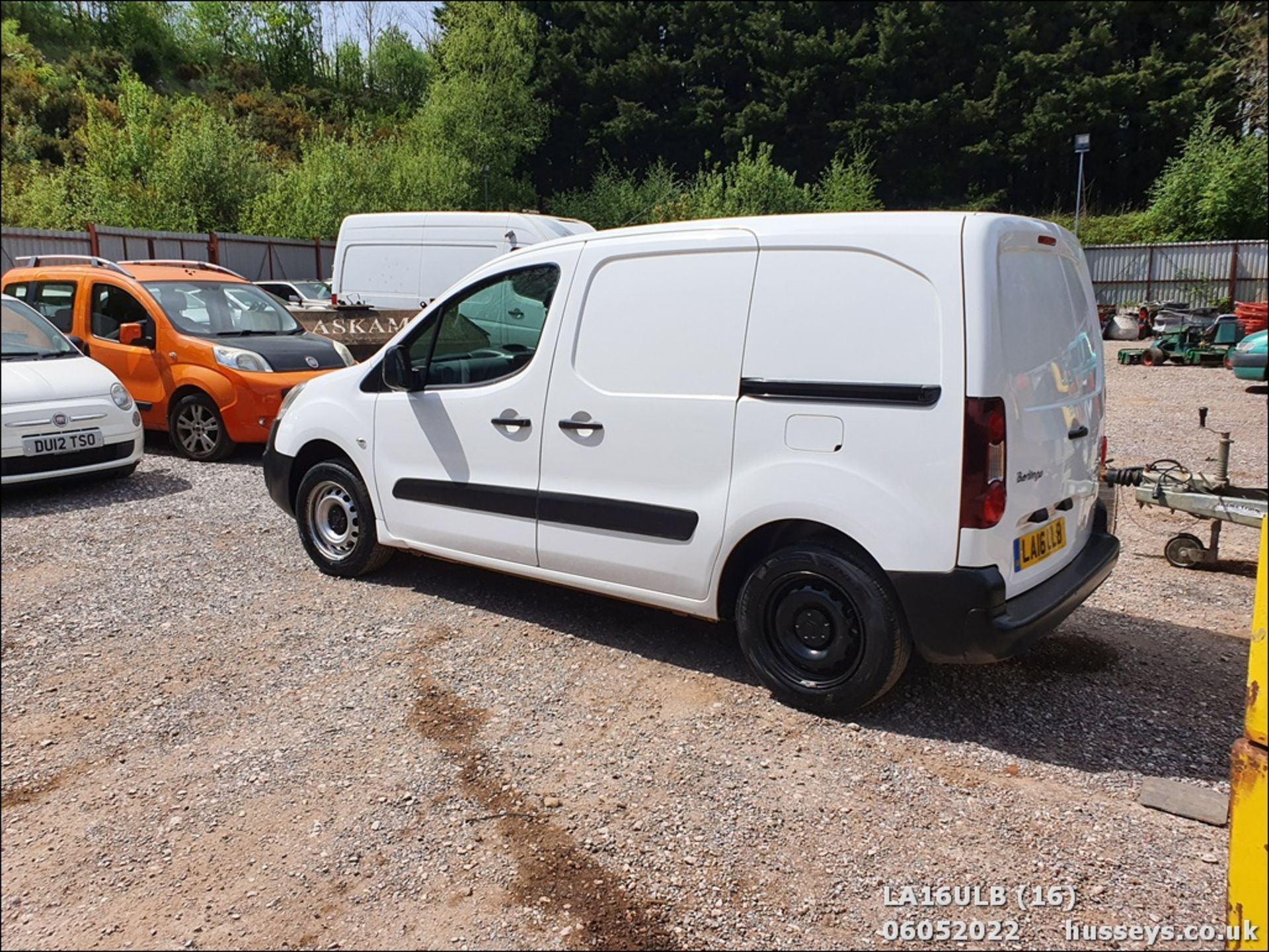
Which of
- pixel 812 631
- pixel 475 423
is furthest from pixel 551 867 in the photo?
pixel 475 423

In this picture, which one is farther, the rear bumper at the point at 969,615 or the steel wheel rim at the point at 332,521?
the steel wheel rim at the point at 332,521

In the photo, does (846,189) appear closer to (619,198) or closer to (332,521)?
(619,198)

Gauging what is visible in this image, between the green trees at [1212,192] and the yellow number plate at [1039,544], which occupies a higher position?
the green trees at [1212,192]

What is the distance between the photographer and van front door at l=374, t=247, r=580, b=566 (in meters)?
4.53

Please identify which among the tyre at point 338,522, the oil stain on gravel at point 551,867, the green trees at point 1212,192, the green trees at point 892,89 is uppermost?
the green trees at point 892,89

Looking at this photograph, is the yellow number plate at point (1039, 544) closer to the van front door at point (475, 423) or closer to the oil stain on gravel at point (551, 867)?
the oil stain on gravel at point (551, 867)

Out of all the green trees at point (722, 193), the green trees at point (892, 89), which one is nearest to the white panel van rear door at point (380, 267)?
the green trees at point (722, 193)

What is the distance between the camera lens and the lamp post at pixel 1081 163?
20.2 m

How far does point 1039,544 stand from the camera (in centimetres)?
372

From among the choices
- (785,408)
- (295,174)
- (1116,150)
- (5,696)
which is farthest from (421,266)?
(1116,150)

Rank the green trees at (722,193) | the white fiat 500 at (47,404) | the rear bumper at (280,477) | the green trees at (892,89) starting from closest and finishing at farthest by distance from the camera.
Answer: the white fiat 500 at (47,404)
the rear bumper at (280,477)
the green trees at (722,193)
the green trees at (892,89)

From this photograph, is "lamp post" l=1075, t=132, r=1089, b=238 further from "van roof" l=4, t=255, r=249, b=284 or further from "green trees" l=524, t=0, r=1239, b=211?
"van roof" l=4, t=255, r=249, b=284

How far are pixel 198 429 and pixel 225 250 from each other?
17372 millimetres

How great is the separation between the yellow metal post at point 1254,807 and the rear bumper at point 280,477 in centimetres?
491
